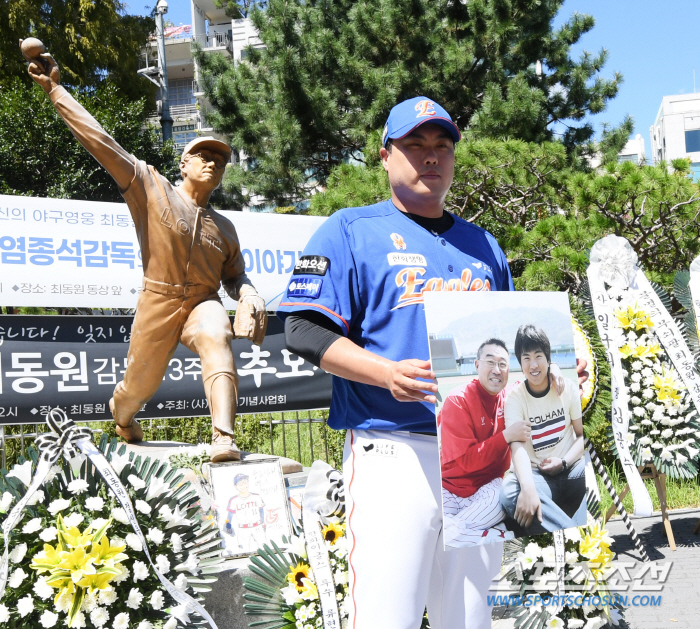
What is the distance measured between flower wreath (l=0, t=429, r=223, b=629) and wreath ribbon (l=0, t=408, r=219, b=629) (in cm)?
3

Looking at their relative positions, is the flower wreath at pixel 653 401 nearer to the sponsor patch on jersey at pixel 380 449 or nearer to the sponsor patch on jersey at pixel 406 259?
the sponsor patch on jersey at pixel 406 259

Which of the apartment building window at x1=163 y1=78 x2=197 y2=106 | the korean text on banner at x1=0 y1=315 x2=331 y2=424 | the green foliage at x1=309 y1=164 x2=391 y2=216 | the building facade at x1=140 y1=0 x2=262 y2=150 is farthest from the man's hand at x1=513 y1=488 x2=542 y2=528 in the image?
the apartment building window at x1=163 y1=78 x2=197 y2=106

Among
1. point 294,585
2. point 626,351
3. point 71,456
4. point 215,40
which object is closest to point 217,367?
point 294,585

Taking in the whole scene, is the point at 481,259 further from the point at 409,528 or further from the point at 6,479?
the point at 6,479

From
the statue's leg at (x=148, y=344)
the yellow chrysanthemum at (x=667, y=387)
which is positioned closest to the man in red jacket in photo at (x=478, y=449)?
the statue's leg at (x=148, y=344)

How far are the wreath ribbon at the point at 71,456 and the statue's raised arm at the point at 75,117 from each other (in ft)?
5.38

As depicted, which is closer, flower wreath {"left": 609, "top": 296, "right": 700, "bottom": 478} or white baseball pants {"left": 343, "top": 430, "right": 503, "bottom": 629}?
white baseball pants {"left": 343, "top": 430, "right": 503, "bottom": 629}

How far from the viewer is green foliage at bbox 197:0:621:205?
10227mm

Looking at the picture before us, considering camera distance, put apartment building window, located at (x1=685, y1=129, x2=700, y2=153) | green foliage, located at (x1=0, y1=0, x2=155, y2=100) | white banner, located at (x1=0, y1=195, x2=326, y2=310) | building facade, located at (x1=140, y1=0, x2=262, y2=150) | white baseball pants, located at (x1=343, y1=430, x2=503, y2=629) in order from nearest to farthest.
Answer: white baseball pants, located at (x1=343, y1=430, x2=503, y2=629) < white banner, located at (x1=0, y1=195, x2=326, y2=310) < green foliage, located at (x1=0, y1=0, x2=155, y2=100) < building facade, located at (x1=140, y1=0, x2=262, y2=150) < apartment building window, located at (x1=685, y1=129, x2=700, y2=153)

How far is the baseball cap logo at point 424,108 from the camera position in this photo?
5.32 feet

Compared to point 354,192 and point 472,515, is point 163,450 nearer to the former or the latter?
point 472,515

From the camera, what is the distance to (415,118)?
63.8 inches

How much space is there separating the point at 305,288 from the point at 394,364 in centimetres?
29

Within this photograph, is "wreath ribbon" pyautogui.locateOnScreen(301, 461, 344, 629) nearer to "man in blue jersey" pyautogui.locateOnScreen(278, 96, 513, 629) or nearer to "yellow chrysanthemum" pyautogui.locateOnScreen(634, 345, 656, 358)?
"man in blue jersey" pyautogui.locateOnScreen(278, 96, 513, 629)
